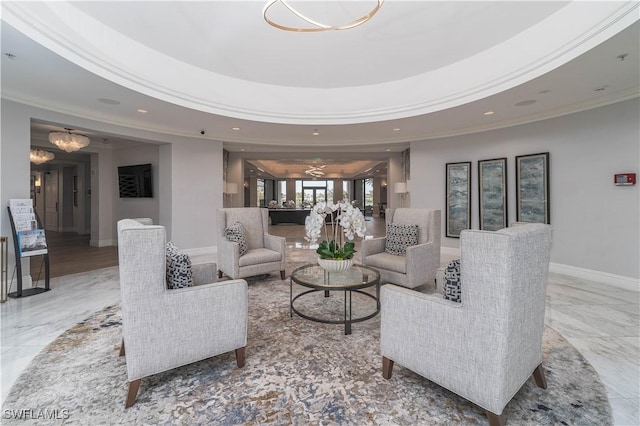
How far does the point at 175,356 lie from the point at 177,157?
211 inches

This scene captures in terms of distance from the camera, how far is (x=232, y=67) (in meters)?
4.43

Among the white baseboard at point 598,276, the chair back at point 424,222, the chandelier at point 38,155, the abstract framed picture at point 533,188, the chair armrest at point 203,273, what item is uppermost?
the chandelier at point 38,155

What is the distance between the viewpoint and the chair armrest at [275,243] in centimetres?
420

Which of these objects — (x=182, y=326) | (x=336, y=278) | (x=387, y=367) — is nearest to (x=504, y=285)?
(x=387, y=367)

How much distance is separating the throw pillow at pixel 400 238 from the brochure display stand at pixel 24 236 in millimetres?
4529

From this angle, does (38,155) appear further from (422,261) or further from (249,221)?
(422,261)

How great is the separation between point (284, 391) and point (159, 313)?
90 cm

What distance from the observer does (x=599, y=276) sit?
423cm

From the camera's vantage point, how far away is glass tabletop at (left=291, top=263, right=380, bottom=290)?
253cm

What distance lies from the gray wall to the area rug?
278 cm

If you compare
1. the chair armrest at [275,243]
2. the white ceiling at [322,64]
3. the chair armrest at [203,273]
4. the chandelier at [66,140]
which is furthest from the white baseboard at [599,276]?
the chandelier at [66,140]

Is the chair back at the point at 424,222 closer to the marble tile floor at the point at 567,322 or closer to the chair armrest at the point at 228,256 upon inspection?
the marble tile floor at the point at 567,322

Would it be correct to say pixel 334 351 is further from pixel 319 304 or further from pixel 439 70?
pixel 439 70

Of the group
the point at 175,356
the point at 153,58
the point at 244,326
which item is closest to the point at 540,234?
the point at 244,326
